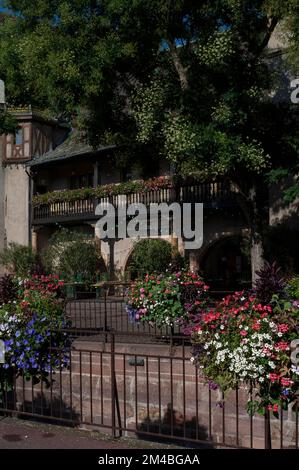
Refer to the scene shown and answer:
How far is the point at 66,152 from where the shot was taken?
28188 mm

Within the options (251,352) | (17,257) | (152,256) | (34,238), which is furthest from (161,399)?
(34,238)

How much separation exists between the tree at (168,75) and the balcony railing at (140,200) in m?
5.18

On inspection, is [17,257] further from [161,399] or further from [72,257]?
[161,399]

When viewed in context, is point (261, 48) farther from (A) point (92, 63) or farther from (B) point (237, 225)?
(B) point (237, 225)

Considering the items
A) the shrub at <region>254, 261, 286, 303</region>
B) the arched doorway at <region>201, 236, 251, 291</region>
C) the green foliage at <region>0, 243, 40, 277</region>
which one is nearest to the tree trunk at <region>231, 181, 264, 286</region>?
the arched doorway at <region>201, 236, 251, 291</region>

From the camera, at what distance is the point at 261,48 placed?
15742mm

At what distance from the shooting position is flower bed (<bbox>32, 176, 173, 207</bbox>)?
942 inches

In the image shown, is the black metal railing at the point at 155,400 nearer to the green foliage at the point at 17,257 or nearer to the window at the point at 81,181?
the green foliage at the point at 17,257

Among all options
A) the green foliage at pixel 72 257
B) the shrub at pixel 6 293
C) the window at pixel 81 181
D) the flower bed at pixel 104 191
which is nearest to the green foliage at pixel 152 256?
the flower bed at pixel 104 191

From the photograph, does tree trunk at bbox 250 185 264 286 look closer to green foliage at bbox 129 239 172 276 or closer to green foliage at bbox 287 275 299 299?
green foliage at bbox 129 239 172 276

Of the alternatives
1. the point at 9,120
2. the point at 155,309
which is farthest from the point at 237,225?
the point at 155,309

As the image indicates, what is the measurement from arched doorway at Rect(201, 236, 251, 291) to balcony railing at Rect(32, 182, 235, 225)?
1.96 m

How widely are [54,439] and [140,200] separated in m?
18.5

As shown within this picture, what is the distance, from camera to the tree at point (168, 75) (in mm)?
13875
